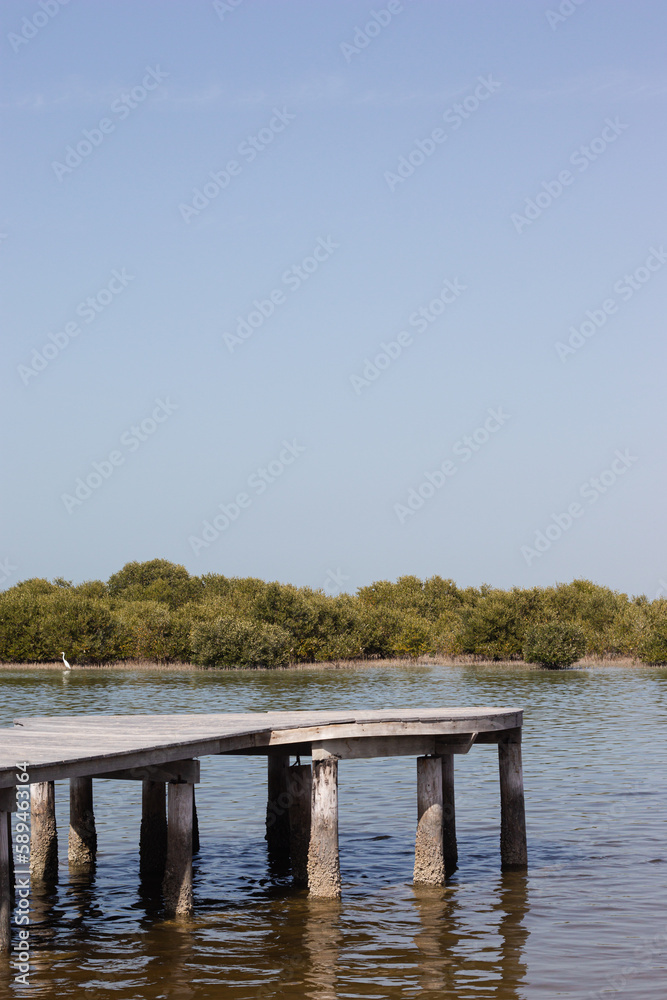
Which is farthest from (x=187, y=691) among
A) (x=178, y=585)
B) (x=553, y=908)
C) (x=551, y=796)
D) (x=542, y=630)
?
(x=178, y=585)

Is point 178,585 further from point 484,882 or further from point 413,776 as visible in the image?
point 484,882

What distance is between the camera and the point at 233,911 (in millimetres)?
13516

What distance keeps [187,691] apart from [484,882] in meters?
42.7

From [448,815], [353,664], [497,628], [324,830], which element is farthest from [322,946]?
[353,664]

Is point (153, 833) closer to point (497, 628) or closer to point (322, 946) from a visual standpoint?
point (322, 946)

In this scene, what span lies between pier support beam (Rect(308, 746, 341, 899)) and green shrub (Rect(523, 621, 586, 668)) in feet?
209

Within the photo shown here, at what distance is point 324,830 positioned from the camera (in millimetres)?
13203

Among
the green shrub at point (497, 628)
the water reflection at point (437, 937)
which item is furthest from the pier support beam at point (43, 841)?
the green shrub at point (497, 628)

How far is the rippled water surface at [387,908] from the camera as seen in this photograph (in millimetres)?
11031

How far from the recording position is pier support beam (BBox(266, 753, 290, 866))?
16406 millimetres

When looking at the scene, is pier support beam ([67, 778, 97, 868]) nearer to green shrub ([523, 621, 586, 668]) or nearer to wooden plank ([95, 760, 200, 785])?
wooden plank ([95, 760, 200, 785])

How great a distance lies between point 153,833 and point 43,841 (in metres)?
1.45

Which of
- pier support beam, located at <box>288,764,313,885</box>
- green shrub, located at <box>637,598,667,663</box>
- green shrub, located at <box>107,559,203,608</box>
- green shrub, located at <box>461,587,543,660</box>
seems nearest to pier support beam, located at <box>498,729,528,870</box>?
pier support beam, located at <box>288,764,313,885</box>

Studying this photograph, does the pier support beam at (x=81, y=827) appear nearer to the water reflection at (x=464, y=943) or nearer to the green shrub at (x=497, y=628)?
the water reflection at (x=464, y=943)
